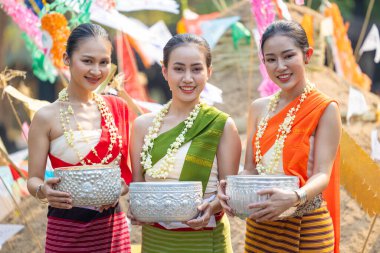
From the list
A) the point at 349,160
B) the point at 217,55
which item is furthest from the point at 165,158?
the point at 217,55

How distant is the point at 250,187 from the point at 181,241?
1.43 ft

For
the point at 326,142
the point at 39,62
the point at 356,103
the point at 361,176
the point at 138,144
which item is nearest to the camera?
the point at 326,142

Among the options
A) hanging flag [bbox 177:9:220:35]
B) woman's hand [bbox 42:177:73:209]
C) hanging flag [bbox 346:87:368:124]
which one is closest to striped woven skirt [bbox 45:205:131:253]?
woman's hand [bbox 42:177:73:209]

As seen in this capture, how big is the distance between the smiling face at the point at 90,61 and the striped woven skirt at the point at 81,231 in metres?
0.48

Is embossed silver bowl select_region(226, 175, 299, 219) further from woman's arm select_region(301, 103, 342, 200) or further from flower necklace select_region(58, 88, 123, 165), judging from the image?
flower necklace select_region(58, 88, 123, 165)

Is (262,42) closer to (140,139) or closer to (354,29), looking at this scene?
(140,139)

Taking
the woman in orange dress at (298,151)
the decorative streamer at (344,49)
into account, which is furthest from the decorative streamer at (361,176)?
the decorative streamer at (344,49)

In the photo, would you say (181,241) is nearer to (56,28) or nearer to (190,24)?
(56,28)

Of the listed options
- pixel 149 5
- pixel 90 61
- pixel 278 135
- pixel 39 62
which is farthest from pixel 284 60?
pixel 39 62

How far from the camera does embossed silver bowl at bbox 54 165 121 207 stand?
1.94m

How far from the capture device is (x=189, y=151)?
217cm

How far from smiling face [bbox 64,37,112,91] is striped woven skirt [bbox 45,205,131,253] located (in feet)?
1.59

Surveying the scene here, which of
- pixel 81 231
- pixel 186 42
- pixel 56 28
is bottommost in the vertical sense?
pixel 81 231

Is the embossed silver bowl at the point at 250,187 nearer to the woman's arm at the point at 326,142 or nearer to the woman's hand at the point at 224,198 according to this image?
the woman's hand at the point at 224,198
